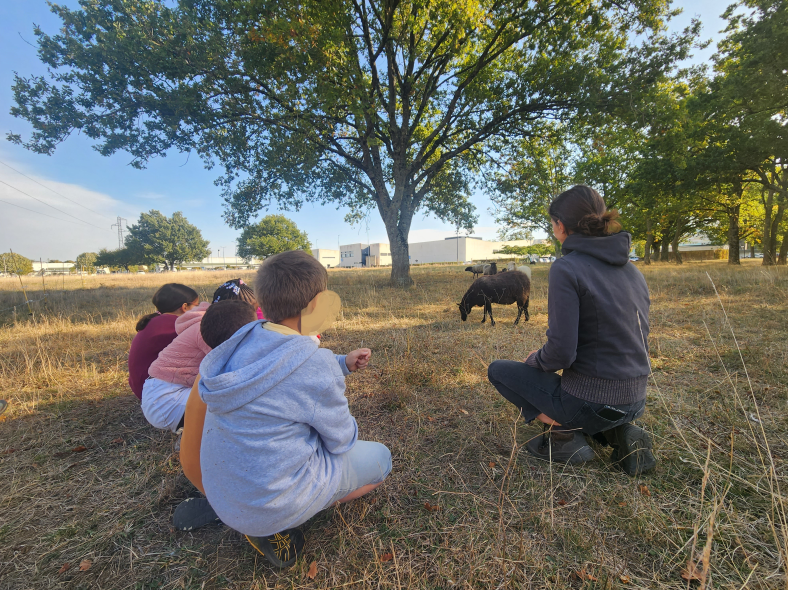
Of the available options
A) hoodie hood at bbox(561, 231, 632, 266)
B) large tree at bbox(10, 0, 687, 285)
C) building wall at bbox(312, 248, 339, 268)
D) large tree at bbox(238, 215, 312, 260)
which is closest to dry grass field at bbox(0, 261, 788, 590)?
hoodie hood at bbox(561, 231, 632, 266)

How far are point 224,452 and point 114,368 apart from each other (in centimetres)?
481

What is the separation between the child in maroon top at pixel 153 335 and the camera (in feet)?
9.29

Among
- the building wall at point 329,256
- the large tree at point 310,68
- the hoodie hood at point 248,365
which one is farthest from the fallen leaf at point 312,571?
the building wall at point 329,256

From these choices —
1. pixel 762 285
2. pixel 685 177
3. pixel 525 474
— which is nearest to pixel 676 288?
pixel 762 285

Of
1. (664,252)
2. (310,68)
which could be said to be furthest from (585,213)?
(664,252)

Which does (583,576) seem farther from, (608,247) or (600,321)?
(608,247)

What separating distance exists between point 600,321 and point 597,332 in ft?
0.24

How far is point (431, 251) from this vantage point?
89.1 m

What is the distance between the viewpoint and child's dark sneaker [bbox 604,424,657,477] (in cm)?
211

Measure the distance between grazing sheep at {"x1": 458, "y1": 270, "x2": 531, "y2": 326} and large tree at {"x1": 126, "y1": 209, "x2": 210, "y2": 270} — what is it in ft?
244

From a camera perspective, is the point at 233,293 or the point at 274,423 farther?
the point at 233,293

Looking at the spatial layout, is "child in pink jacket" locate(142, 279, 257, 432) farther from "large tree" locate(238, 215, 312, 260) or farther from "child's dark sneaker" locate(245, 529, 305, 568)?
"large tree" locate(238, 215, 312, 260)

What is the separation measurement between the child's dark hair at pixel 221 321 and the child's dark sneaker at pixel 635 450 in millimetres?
2644

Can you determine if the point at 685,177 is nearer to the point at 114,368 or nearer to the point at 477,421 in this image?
the point at 477,421
